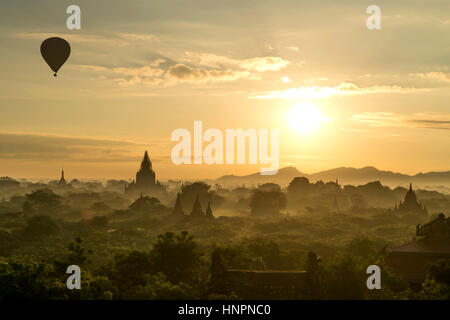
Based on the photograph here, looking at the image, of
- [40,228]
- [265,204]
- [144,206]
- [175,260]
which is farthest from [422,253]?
[265,204]

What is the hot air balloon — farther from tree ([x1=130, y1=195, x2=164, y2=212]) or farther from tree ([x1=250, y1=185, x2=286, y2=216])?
tree ([x1=250, y1=185, x2=286, y2=216])

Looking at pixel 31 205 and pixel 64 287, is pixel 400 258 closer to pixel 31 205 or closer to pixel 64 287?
pixel 64 287

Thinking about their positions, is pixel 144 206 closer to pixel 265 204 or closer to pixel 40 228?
pixel 265 204

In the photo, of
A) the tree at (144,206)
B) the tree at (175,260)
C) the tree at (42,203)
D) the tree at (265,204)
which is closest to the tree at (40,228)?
the tree at (42,203)

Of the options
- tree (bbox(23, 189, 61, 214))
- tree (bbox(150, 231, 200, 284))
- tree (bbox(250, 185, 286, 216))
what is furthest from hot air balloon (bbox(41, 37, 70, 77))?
tree (bbox(250, 185, 286, 216))

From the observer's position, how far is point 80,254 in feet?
130

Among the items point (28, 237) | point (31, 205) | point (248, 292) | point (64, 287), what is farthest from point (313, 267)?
point (31, 205)

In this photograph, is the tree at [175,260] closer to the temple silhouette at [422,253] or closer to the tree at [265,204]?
the temple silhouette at [422,253]

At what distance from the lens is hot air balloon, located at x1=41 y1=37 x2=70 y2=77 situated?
46469 millimetres

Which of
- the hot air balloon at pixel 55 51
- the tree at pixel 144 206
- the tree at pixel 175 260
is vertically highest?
the tree at pixel 144 206

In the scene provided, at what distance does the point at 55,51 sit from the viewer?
46688 millimetres

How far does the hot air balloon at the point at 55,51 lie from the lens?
46469 millimetres
